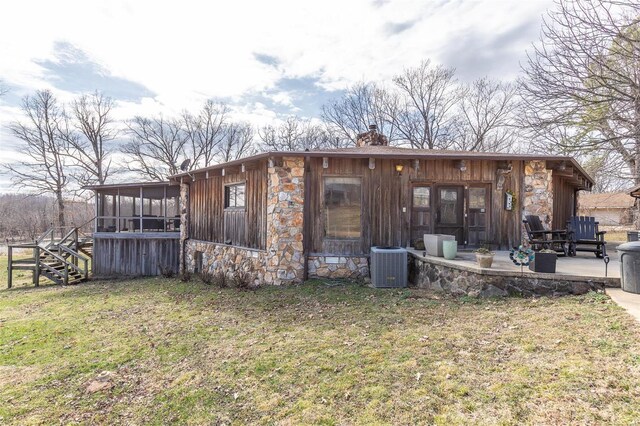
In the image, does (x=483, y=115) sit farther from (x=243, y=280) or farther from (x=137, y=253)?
(x=137, y=253)

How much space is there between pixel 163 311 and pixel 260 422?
4210mm

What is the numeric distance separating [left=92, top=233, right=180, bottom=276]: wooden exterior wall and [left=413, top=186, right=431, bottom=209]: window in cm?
860

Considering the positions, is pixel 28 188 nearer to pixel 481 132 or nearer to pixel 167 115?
pixel 167 115

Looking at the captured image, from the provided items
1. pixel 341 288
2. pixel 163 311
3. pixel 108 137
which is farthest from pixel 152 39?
pixel 108 137

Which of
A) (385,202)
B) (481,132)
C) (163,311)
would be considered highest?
(481,132)

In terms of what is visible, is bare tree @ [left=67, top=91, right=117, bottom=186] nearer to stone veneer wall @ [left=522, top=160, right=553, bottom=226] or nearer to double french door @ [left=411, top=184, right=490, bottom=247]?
double french door @ [left=411, top=184, right=490, bottom=247]

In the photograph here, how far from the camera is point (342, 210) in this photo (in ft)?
22.7

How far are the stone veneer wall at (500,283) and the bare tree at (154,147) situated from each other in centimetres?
2364

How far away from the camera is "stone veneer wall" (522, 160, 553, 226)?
6.99 meters

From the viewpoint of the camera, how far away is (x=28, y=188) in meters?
20.8

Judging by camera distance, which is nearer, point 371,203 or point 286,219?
point 286,219

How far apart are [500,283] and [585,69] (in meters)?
4.64

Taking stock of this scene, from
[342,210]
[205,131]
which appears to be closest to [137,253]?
[342,210]

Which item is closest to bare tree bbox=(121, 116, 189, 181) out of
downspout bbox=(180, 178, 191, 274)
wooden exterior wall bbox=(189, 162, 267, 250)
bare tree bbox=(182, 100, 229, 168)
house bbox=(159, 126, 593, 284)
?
bare tree bbox=(182, 100, 229, 168)
